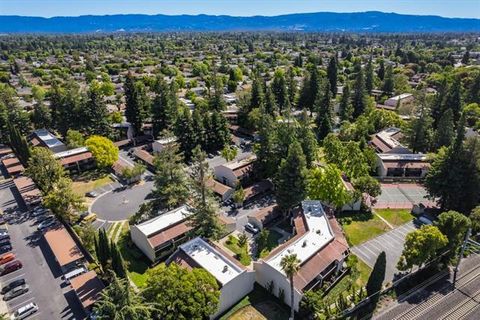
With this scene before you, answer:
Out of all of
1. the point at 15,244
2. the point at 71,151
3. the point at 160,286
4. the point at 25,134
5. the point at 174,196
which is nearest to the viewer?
the point at 160,286

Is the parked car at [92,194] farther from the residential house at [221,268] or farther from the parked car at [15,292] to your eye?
the residential house at [221,268]

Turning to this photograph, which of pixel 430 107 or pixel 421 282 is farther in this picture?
pixel 430 107

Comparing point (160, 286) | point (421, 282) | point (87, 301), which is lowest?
point (421, 282)

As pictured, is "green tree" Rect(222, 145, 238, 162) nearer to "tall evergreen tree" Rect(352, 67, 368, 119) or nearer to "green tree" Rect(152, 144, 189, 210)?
"green tree" Rect(152, 144, 189, 210)

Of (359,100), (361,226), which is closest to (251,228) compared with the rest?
(361,226)

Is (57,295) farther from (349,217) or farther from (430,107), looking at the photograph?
(430,107)

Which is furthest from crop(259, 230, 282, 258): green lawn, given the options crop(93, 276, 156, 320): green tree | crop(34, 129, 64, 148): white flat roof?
crop(34, 129, 64, 148): white flat roof

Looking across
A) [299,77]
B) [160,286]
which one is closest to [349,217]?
[160,286]
